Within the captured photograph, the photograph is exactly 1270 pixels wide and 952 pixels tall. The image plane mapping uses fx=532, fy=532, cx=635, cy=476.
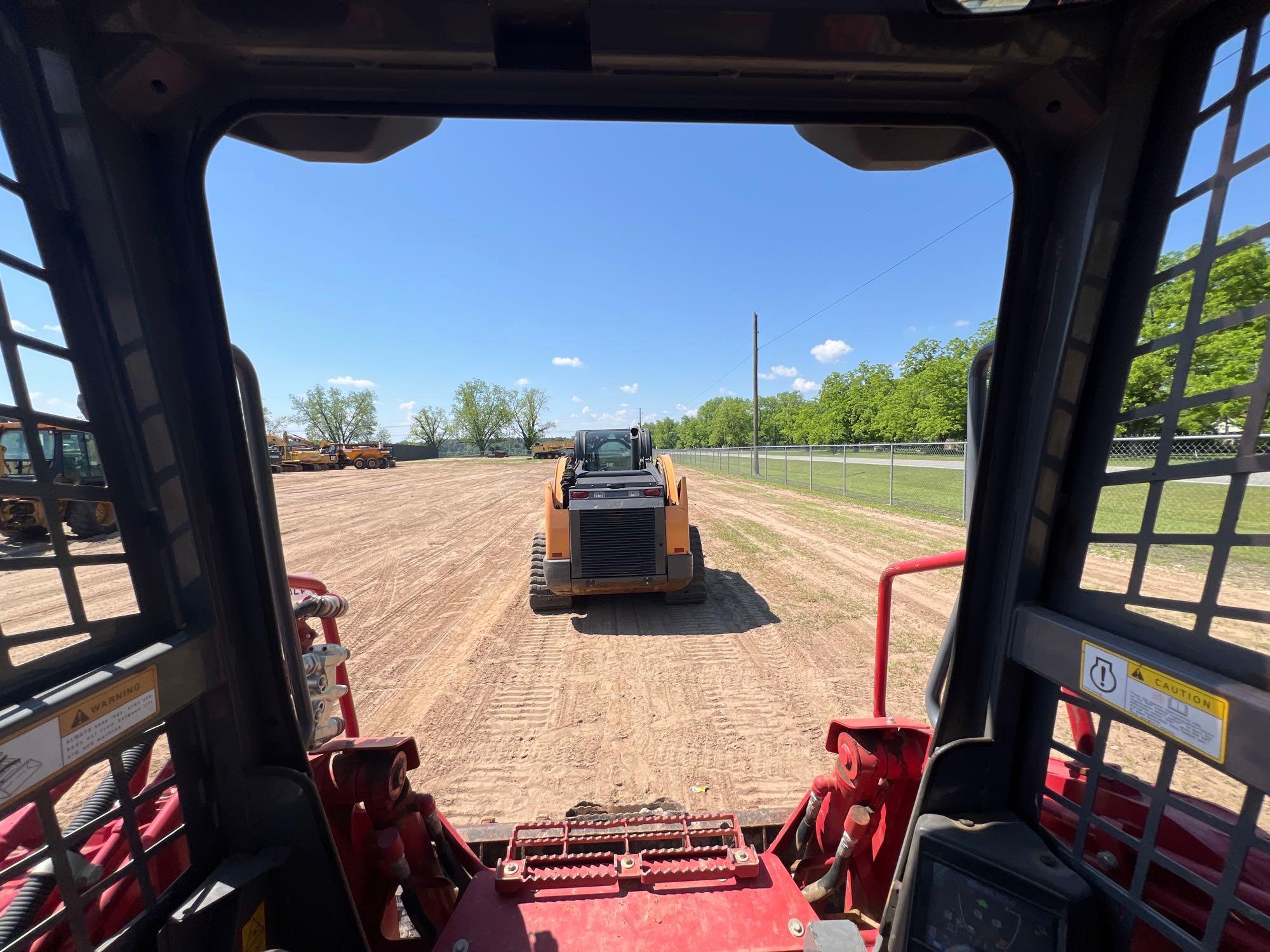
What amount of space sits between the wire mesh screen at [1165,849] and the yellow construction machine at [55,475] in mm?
2219

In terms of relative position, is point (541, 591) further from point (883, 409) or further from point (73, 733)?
point (883, 409)

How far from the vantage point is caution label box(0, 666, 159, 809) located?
3.13 feet

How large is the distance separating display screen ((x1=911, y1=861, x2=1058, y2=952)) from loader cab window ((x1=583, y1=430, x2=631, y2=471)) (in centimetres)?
742

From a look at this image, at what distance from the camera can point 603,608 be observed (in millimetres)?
6586

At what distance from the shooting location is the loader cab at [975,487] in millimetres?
1079

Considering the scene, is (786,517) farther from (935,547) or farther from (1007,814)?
(1007,814)

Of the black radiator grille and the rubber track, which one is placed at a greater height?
the black radiator grille

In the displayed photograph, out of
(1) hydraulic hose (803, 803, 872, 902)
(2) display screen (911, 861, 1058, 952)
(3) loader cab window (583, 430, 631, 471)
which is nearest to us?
(2) display screen (911, 861, 1058, 952)

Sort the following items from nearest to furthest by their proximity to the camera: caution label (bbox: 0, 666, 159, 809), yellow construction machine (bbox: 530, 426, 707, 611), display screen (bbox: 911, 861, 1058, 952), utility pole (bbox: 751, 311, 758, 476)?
caution label (bbox: 0, 666, 159, 809) → display screen (bbox: 911, 861, 1058, 952) → yellow construction machine (bbox: 530, 426, 707, 611) → utility pole (bbox: 751, 311, 758, 476)

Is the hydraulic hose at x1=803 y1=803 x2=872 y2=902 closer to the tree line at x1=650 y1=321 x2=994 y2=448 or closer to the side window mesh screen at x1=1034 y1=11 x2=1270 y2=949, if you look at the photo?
the side window mesh screen at x1=1034 y1=11 x2=1270 y2=949

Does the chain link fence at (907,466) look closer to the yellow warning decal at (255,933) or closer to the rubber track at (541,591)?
the yellow warning decal at (255,933)

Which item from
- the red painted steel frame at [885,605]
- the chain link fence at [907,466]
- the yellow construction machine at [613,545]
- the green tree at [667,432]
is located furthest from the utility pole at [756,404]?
the green tree at [667,432]

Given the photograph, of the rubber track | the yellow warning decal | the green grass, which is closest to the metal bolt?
the yellow warning decal

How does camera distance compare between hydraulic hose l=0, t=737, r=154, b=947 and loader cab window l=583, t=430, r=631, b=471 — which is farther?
loader cab window l=583, t=430, r=631, b=471
